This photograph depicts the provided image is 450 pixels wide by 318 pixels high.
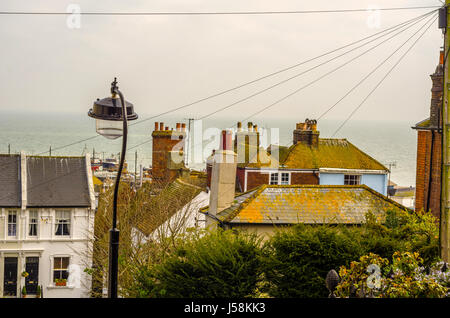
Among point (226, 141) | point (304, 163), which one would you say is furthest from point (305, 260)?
point (304, 163)

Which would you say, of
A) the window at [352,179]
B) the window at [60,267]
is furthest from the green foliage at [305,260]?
the window at [60,267]

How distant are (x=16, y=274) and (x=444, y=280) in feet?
85.8

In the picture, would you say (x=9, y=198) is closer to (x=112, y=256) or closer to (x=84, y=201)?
(x=84, y=201)

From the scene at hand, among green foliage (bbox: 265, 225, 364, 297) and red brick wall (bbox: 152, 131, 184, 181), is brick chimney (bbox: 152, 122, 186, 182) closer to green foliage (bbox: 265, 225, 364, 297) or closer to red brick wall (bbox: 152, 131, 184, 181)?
red brick wall (bbox: 152, 131, 184, 181)

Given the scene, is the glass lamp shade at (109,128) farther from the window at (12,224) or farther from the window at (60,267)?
the window at (12,224)

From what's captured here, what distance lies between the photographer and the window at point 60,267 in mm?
30891

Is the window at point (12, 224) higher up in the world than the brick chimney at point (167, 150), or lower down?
lower down

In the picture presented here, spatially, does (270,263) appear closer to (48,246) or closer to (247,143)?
(247,143)

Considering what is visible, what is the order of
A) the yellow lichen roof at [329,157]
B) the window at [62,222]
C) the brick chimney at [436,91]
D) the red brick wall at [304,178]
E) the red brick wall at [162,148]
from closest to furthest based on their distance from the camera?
the brick chimney at [436,91] < the yellow lichen roof at [329,157] < the red brick wall at [304,178] < the window at [62,222] < the red brick wall at [162,148]

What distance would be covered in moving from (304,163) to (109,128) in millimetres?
22736

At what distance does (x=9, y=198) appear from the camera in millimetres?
30906

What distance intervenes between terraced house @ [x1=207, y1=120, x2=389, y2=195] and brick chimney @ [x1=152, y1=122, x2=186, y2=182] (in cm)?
413

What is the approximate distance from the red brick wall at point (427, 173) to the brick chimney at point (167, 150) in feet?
52.2
